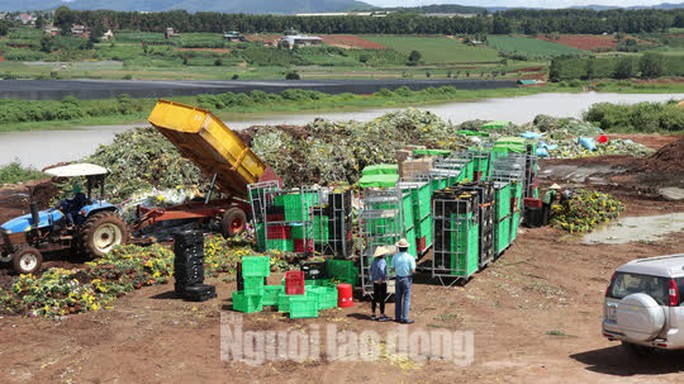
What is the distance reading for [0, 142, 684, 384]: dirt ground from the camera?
38.7ft

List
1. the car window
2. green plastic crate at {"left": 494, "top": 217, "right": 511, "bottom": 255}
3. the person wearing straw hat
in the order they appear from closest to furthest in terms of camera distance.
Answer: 1. the car window
2. green plastic crate at {"left": 494, "top": 217, "right": 511, "bottom": 255}
3. the person wearing straw hat

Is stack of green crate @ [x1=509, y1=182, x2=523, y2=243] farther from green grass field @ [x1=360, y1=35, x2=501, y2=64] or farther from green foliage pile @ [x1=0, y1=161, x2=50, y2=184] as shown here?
green grass field @ [x1=360, y1=35, x2=501, y2=64]

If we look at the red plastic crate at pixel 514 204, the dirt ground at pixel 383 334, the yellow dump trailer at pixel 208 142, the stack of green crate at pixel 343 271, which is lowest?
the dirt ground at pixel 383 334

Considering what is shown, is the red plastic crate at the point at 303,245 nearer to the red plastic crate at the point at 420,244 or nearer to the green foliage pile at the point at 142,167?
the red plastic crate at the point at 420,244

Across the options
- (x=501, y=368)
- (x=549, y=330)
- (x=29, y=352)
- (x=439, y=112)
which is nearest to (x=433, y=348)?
(x=501, y=368)

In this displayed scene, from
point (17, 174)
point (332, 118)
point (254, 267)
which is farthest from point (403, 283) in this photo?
point (332, 118)

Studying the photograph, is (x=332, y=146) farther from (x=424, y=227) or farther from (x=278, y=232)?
(x=424, y=227)

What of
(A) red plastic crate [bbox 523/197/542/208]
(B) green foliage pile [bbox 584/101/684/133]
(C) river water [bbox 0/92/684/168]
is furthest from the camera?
(B) green foliage pile [bbox 584/101/684/133]

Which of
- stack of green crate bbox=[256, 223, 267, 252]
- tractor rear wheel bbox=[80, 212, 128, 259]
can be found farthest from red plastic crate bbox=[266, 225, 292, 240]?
tractor rear wheel bbox=[80, 212, 128, 259]

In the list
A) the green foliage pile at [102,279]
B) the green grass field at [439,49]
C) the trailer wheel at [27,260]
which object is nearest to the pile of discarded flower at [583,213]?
the green foliage pile at [102,279]

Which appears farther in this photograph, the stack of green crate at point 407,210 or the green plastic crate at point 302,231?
the green plastic crate at point 302,231

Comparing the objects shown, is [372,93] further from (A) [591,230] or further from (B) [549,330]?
(B) [549,330]

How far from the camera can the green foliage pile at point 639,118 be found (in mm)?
48656

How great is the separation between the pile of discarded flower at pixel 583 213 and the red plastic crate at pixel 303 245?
805cm
